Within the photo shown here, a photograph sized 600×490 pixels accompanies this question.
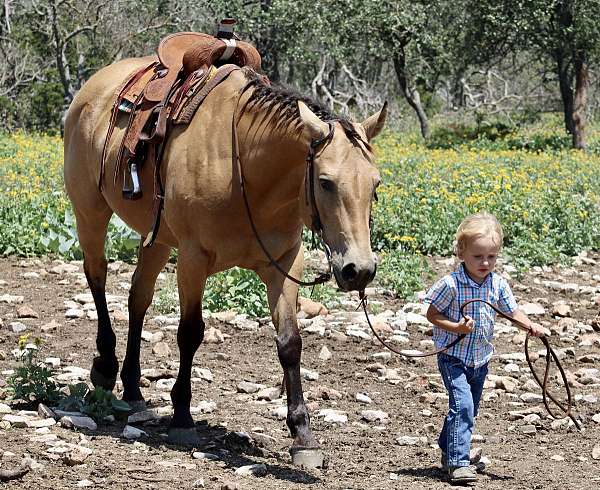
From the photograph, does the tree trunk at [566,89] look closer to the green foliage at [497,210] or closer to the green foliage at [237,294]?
the green foliage at [497,210]

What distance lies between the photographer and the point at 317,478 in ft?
15.5

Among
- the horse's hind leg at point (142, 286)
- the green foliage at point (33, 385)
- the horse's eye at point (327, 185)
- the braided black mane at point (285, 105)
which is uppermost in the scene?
the braided black mane at point (285, 105)

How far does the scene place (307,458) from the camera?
4855mm

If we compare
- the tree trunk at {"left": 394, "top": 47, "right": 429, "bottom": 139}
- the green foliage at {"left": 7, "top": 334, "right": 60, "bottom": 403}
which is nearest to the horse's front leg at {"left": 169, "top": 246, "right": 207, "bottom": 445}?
the green foliage at {"left": 7, "top": 334, "right": 60, "bottom": 403}

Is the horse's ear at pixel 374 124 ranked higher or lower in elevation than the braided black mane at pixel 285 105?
lower

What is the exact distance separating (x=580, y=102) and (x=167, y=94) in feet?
70.6

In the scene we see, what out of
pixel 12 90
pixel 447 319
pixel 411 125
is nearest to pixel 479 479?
pixel 447 319

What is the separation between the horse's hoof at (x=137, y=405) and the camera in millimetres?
5996

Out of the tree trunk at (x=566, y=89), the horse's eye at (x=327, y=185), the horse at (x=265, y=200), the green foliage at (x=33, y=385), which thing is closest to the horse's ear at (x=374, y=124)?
the horse at (x=265, y=200)

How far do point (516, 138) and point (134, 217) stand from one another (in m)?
22.6

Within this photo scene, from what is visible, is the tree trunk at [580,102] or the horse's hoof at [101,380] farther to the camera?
the tree trunk at [580,102]

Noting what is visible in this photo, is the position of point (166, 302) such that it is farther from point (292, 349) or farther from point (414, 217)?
point (414, 217)

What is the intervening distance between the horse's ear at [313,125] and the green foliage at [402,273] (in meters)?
4.79

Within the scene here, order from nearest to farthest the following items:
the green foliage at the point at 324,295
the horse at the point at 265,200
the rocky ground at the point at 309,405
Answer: the horse at the point at 265,200
the rocky ground at the point at 309,405
the green foliage at the point at 324,295
